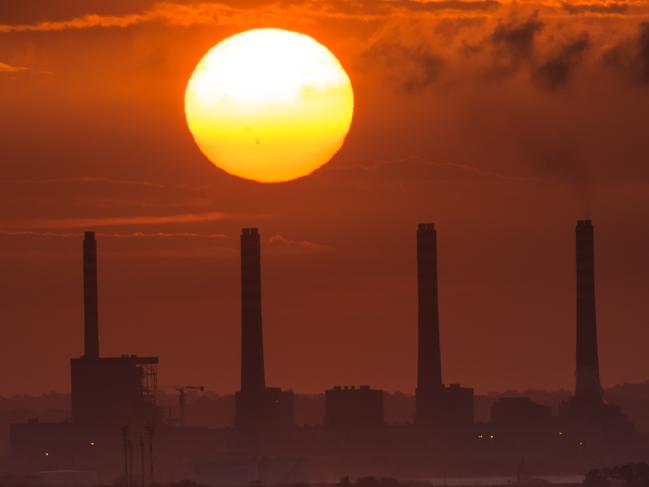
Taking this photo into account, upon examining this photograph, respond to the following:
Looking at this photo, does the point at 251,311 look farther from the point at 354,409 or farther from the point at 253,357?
the point at 354,409

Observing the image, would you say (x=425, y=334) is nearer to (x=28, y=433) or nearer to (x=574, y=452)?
(x=574, y=452)

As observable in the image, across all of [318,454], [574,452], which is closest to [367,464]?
[318,454]

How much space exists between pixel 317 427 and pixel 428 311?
53.9ft

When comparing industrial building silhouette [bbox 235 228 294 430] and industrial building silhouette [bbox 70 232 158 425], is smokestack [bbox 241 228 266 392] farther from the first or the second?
industrial building silhouette [bbox 70 232 158 425]

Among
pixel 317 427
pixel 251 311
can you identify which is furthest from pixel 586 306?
pixel 317 427

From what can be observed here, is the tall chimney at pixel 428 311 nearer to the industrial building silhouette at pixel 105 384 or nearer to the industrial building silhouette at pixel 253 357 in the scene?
the industrial building silhouette at pixel 253 357

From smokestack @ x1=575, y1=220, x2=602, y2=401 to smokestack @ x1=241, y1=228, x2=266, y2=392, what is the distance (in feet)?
62.1

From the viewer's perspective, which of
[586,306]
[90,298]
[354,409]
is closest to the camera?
[586,306]

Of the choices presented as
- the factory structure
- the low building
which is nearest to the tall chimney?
the factory structure

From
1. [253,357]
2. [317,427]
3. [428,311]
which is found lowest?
[317,427]

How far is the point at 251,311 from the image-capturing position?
12412 cm

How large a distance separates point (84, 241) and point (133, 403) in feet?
34.0

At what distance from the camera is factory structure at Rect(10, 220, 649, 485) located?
414 ft

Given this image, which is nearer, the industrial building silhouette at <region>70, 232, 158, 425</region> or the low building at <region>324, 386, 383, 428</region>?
the industrial building silhouette at <region>70, 232, 158, 425</region>
